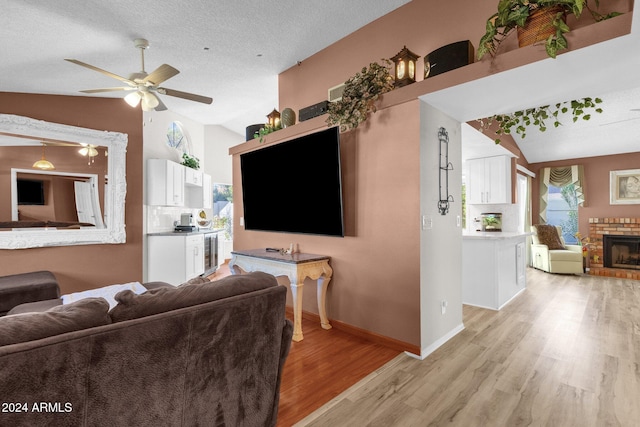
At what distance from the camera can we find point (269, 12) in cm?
293

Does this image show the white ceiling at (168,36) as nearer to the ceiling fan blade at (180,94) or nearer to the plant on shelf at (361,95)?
the ceiling fan blade at (180,94)

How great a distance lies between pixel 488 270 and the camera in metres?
3.90

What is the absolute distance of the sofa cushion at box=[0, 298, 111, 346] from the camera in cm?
95

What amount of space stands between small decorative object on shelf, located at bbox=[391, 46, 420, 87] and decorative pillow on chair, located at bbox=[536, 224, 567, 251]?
18.3 feet

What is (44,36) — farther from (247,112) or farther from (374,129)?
(247,112)

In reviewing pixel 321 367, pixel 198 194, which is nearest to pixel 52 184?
pixel 198 194

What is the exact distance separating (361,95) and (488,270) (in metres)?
2.71

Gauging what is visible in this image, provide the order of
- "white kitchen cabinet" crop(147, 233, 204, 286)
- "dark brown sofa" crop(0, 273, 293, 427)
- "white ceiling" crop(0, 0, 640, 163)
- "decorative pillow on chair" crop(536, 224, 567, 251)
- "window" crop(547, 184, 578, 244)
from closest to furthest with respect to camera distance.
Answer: "dark brown sofa" crop(0, 273, 293, 427) < "white ceiling" crop(0, 0, 640, 163) < "white kitchen cabinet" crop(147, 233, 204, 286) < "decorative pillow on chair" crop(536, 224, 567, 251) < "window" crop(547, 184, 578, 244)

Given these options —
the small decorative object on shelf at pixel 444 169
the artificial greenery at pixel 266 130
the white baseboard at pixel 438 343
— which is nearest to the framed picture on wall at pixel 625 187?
the white baseboard at pixel 438 343

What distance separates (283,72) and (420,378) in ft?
13.1

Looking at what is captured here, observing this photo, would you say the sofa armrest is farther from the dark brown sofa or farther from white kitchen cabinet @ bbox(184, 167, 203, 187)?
white kitchen cabinet @ bbox(184, 167, 203, 187)

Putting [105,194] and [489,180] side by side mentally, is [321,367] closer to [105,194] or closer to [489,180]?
[105,194]

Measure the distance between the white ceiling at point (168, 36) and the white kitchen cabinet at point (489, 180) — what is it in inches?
119

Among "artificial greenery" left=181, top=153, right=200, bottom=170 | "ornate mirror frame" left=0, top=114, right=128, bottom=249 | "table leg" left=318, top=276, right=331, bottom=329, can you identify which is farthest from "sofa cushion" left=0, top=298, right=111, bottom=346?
"artificial greenery" left=181, top=153, right=200, bottom=170
